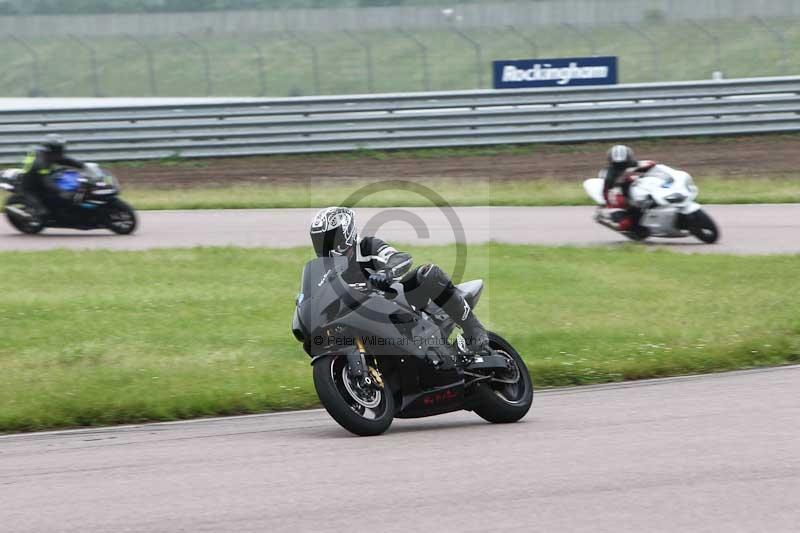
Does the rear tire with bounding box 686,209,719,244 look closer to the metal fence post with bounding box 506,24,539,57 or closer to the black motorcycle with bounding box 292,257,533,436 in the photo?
the black motorcycle with bounding box 292,257,533,436

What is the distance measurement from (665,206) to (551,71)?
11.5 m

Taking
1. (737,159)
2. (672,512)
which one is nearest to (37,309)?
(672,512)

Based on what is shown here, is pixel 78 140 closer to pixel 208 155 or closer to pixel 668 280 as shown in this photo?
pixel 208 155

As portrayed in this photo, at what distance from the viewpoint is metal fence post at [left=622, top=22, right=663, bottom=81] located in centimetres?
3151

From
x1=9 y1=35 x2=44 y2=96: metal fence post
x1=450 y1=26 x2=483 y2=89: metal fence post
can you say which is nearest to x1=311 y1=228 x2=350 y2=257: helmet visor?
x1=450 y1=26 x2=483 y2=89: metal fence post

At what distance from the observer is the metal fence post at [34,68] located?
3181cm

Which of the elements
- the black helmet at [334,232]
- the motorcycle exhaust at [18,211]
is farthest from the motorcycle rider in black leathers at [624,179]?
the black helmet at [334,232]

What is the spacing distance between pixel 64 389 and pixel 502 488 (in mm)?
4412

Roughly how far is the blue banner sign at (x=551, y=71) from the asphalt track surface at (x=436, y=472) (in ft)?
62.9

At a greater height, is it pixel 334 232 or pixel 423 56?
pixel 423 56

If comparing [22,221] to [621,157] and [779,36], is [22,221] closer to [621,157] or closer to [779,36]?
→ [621,157]

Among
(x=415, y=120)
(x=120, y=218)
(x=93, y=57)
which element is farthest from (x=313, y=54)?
(x=120, y=218)

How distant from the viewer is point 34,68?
32.3 metres

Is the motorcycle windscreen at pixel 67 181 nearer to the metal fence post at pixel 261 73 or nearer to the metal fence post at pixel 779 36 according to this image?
the metal fence post at pixel 261 73
